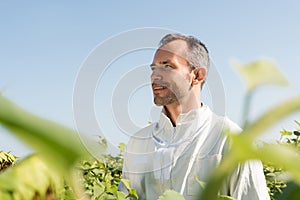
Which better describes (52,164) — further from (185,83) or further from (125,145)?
(185,83)

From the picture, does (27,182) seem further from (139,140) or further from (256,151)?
(139,140)

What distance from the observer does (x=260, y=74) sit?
18cm

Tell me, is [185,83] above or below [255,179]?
above

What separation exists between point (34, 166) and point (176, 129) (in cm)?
223

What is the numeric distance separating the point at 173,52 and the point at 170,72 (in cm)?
10

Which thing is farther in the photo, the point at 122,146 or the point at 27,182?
the point at 122,146

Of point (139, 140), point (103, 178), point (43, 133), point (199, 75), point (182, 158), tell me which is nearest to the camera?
point (43, 133)

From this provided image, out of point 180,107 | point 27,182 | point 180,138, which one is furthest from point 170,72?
point 27,182

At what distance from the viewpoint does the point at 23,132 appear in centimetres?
14

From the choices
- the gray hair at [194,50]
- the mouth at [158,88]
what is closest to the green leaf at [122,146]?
the mouth at [158,88]

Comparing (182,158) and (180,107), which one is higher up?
(180,107)

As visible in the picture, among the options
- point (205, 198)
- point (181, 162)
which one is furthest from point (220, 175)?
point (181, 162)

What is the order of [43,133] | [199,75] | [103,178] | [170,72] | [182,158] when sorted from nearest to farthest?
1. [43,133]
2. [103,178]
3. [182,158]
4. [170,72]
5. [199,75]

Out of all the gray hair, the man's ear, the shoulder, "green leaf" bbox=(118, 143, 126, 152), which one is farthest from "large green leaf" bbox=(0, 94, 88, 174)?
the man's ear
